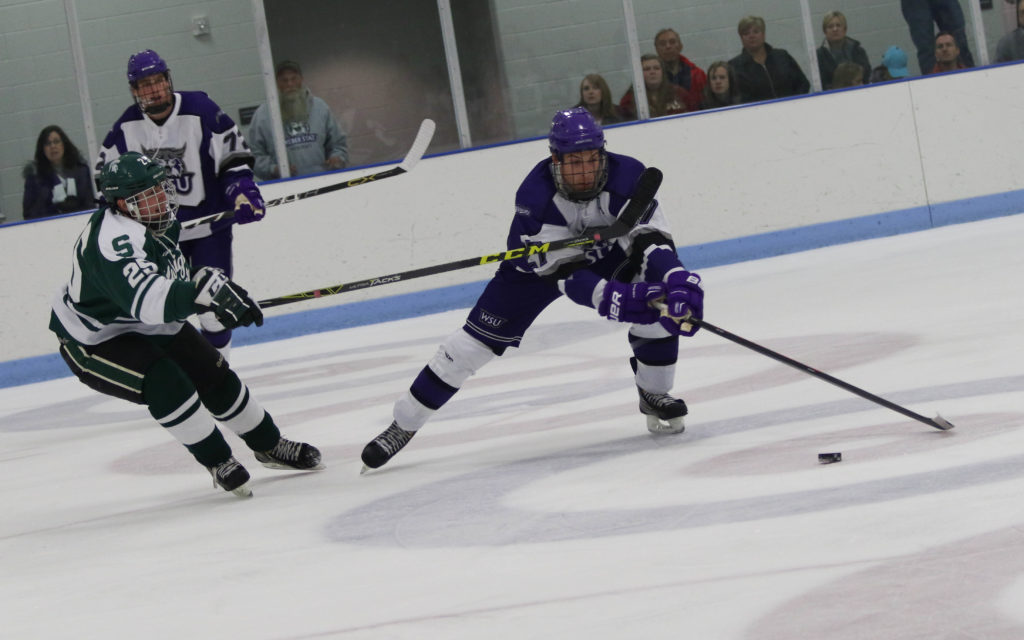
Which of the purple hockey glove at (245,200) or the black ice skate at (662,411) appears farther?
the purple hockey glove at (245,200)

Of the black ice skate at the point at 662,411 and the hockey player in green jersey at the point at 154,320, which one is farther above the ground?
the hockey player in green jersey at the point at 154,320

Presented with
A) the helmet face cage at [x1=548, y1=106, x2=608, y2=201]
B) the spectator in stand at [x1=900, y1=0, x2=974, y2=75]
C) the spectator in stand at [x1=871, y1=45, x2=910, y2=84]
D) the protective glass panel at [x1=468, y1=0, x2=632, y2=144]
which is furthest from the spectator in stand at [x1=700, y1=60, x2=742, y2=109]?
the helmet face cage at [x1=548, y1=106, x2=608, y2=201]

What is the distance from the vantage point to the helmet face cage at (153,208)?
2965 millimetres

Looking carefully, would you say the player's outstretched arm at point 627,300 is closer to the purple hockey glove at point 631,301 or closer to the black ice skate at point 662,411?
the purple hockey glove at point 631,301

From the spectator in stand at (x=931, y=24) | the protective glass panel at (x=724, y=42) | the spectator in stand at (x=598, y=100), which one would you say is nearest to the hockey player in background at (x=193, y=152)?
the spectator in stand at (x=598, y=100)

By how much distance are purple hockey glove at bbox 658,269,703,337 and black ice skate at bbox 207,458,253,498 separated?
1033 mm

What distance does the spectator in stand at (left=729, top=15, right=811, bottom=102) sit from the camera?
6848 millimetres

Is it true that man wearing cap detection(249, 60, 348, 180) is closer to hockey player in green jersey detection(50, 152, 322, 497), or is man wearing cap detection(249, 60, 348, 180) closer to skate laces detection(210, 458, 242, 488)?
hockey player in green jersey detection(50, 152, 322, 497)

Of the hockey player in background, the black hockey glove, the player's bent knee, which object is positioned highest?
the hockey player in background

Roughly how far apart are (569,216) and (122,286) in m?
1.03

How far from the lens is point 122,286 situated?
2859 millimetres

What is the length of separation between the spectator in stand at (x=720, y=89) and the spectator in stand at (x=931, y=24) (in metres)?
1.06

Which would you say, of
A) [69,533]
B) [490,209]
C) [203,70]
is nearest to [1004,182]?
[490,209]

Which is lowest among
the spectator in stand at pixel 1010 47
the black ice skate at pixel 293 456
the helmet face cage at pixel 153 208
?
the black ice skate at pixel 293 456
